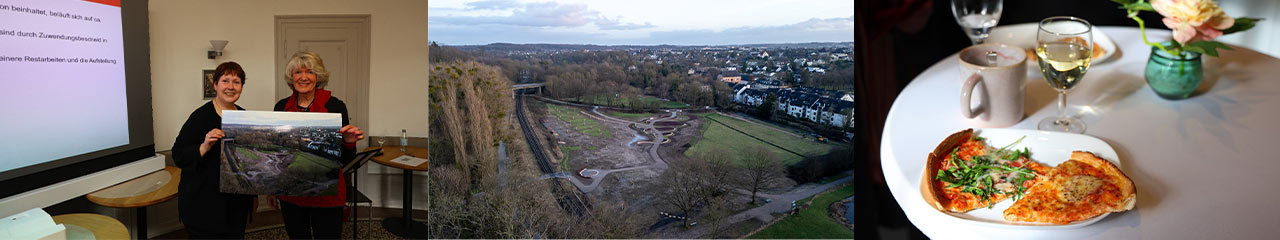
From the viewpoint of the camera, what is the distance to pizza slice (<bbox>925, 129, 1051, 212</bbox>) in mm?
1073

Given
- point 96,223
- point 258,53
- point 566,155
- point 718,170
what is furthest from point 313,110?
point 718,170

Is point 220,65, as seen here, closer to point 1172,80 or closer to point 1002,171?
point 1002,171

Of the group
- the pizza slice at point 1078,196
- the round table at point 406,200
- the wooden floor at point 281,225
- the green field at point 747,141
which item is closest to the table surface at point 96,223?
the wooden floor at point 281,225

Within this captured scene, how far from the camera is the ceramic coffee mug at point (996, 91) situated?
1.19 meters

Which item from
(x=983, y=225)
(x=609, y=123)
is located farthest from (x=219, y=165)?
(x=983, y=225)

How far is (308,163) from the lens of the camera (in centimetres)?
238

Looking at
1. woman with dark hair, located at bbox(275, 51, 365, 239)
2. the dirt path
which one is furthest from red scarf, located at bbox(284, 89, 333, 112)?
the dirt path

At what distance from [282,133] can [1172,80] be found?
262cm

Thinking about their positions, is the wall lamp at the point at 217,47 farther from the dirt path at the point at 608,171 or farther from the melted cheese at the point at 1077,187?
the melted cheese at the point at 1077,187

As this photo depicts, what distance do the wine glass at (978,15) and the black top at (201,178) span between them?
8.21 feet

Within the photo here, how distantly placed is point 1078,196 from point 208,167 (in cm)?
269

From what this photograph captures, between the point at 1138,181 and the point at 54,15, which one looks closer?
the point at 1138,181

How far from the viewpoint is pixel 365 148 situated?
2684 mm

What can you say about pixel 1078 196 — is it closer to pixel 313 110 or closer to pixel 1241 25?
pixel 1241 25
